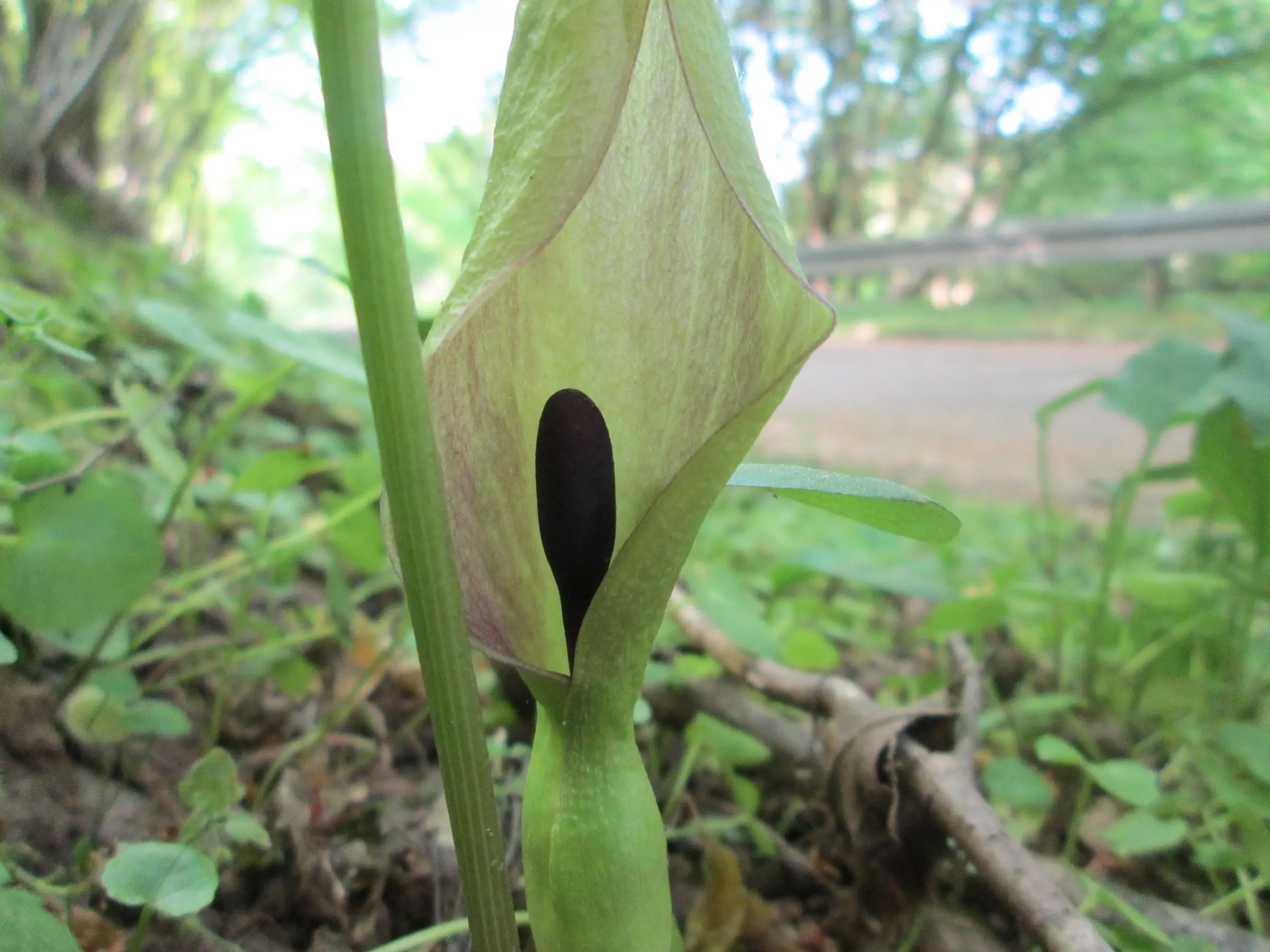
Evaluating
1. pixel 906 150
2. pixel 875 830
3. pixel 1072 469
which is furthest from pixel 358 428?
pixel 906 150

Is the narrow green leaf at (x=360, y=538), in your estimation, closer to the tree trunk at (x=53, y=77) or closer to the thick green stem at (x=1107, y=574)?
the thick green stem at (x=1107, y=574)

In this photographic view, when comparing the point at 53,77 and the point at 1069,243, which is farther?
the point at 1069,243

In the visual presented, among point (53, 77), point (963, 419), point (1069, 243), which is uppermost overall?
point (53, 77)

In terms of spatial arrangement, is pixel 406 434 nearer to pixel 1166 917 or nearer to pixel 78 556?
pixel 78 556

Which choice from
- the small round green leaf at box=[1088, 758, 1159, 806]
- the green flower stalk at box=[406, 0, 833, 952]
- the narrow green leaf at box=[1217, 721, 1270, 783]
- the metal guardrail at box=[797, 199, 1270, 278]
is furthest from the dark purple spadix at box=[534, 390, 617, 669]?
the metal guardrail at box=[797, 199, 1270, 278]

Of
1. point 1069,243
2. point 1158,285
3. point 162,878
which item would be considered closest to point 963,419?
point 1069,243

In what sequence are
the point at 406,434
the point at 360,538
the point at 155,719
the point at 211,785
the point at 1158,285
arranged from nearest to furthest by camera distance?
the point at 406,434 → the point at 211,785 → the point at 155,719 → the point at 360,538 → the point at 1158,285

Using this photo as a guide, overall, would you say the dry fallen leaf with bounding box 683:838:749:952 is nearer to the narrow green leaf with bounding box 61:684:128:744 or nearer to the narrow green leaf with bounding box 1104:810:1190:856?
the narrow green leaf with bounding box 1104:810:1190:856

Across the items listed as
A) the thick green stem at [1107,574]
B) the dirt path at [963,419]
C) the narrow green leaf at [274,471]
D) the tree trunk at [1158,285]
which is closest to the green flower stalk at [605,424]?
the narrow green leaf at [274,471]
